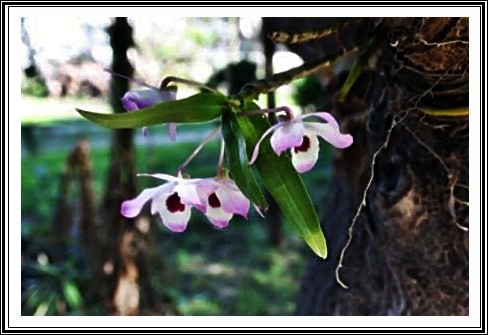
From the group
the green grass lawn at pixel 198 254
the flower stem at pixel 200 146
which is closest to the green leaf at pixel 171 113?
the flower stem at pixel 200 146

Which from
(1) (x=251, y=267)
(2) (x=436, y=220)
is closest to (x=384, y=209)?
(2) (x=436, y=220)

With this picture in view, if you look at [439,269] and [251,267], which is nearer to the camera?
[439,269]

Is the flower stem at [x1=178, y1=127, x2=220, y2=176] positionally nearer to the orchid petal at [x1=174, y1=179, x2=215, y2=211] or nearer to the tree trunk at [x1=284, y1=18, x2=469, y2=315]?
the orchid petal at [x1=174, y1=179, x2=215, y2=211]

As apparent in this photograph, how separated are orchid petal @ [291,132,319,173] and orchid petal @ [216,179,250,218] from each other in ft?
0.13

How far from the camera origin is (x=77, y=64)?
73.9 inches

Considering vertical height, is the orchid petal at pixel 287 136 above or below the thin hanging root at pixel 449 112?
below

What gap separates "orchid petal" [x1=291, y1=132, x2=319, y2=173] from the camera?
454 millimetres

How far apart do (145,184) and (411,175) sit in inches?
80.3

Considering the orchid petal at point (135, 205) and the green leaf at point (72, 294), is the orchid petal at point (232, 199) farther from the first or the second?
the green leaf at point (72, 294)

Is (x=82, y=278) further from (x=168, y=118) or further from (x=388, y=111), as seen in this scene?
(x=168, y=118)

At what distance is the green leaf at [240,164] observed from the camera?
440mm

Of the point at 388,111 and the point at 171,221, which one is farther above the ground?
the point at 388,111

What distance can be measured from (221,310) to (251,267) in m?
0.48

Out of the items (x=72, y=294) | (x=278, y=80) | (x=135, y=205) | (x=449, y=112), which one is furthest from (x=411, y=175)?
(x=72, y=294)
